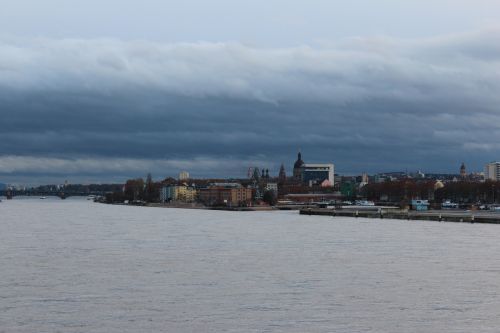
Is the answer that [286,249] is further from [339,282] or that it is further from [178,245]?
[339,282]

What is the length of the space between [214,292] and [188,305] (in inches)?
95.1

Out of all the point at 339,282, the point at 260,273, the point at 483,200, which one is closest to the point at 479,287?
the point at 339,282

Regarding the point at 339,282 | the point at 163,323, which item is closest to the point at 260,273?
the point at 339,282

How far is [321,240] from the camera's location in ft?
168

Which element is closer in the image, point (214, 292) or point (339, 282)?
point (214, 292)

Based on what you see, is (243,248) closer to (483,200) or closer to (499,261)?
(499,261)

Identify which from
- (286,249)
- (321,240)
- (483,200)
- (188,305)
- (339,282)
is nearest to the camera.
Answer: (188,305)

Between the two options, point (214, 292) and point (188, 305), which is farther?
point (214, 292)

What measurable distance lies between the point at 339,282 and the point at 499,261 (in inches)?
428

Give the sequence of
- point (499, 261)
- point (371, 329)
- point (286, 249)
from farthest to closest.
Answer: point (286, 249) < point (499, 261) < point (371, 329)

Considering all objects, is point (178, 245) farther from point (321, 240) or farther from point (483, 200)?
point (483, 200)

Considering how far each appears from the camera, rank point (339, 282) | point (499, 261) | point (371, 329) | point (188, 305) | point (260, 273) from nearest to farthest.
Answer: point (371, 329)
point (188, 305)
point (339, 282)
point (260, 273)
point (499, 261)

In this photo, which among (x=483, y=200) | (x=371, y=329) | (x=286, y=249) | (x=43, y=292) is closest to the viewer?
(x=371, y=329)

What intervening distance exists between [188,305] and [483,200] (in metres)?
172
